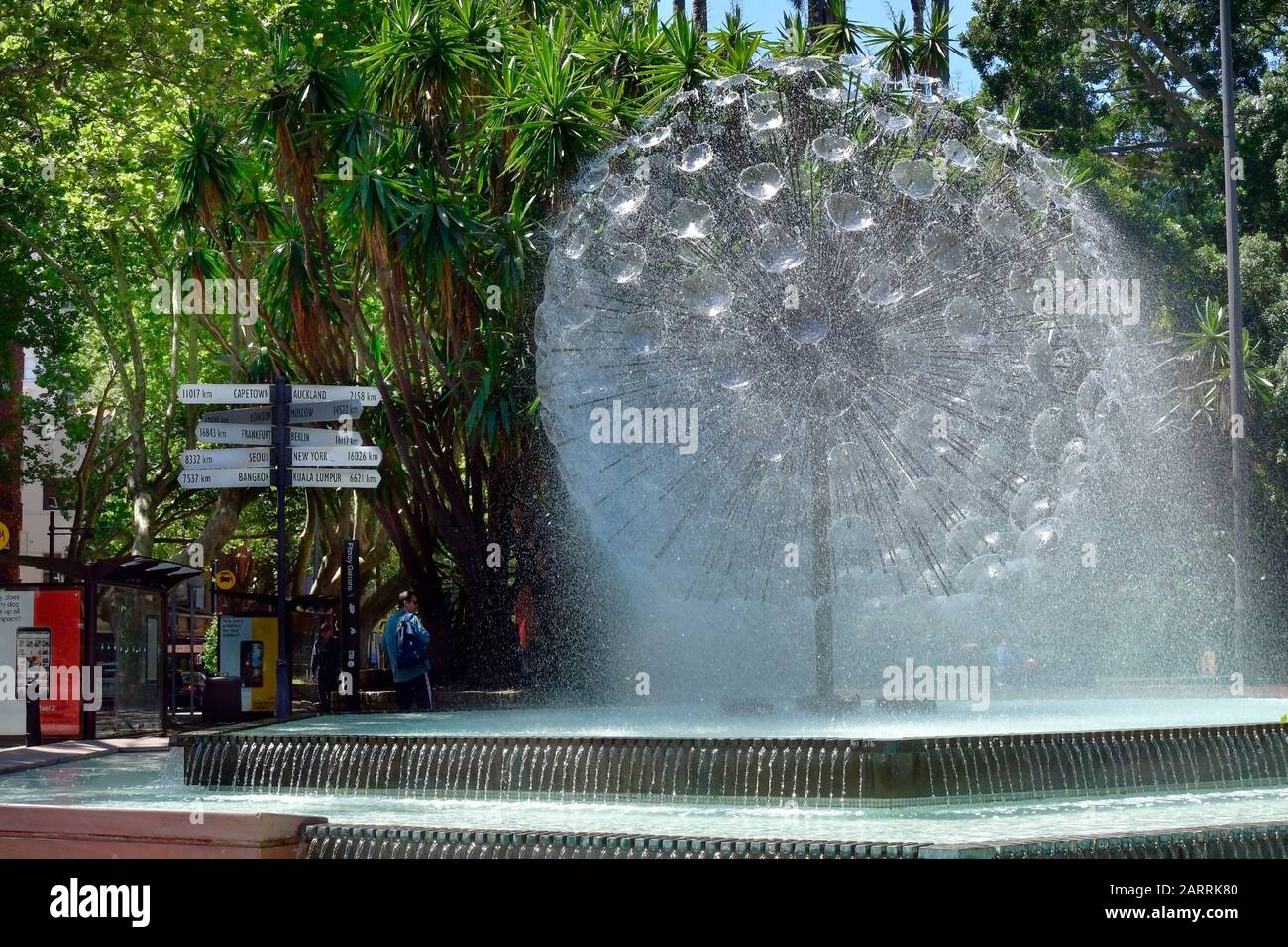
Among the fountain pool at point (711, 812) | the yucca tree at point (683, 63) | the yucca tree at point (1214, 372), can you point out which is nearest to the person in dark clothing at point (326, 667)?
the fountain pool at point (711, 812)

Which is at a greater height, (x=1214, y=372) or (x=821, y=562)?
(x=1214, y=372)

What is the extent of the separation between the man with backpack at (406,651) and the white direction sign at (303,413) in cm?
487

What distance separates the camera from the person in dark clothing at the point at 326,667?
→ 2067 centimetres

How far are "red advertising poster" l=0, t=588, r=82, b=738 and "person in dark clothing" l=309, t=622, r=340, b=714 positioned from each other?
4.11 metres

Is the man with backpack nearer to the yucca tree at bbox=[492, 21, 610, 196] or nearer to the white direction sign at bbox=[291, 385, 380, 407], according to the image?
the white direction sign at bbox=[291, 385, 380, 407]

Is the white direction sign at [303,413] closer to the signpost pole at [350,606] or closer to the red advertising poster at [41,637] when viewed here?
the red advertising poster at [41,637]

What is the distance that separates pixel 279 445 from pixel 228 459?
0.50 m

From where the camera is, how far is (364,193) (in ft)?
67.6

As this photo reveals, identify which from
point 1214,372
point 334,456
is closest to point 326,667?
point 334,456

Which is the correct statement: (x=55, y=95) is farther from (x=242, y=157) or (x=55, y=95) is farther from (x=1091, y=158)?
(x=1091, y=158)

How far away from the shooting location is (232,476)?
14234 mm

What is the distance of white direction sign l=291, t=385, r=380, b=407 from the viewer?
48.1ft

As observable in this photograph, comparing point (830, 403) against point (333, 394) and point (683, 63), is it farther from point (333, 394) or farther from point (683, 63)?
point (683, 63)
